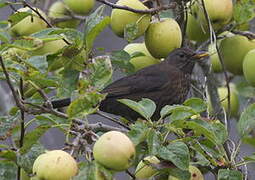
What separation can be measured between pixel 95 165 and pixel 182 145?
1.35ft

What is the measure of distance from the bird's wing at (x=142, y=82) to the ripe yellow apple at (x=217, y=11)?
2.07 feet

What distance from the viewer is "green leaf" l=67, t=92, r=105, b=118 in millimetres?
2082

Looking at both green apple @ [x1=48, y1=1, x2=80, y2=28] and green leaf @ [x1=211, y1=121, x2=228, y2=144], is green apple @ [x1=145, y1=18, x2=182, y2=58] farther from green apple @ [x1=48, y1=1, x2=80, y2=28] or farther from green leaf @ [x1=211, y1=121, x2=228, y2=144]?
green leaf @ [x1=211, y1=121, x2=228, y2=144]

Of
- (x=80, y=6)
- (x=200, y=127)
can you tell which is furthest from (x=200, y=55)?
(x=200, y=127)

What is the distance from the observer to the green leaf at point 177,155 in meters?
2.22

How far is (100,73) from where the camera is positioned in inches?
90.7

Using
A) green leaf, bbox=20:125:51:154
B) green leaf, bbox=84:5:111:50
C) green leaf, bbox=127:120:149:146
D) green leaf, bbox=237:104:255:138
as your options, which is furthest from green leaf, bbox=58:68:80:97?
green leaf, bbox=237:104:255:138

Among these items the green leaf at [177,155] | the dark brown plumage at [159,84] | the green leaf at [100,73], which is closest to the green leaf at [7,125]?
the green leaf at [100,73]

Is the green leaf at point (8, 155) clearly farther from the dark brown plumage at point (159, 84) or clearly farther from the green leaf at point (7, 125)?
the dark brown plumage at point (159, 84)

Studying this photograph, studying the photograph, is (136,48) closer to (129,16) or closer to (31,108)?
(129,16)

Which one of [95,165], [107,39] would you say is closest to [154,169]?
[95,165]

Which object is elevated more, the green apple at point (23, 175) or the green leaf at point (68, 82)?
the green leaf at point (68, 82)

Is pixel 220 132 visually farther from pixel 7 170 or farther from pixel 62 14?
pixel 62 14

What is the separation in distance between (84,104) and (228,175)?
56 cm
